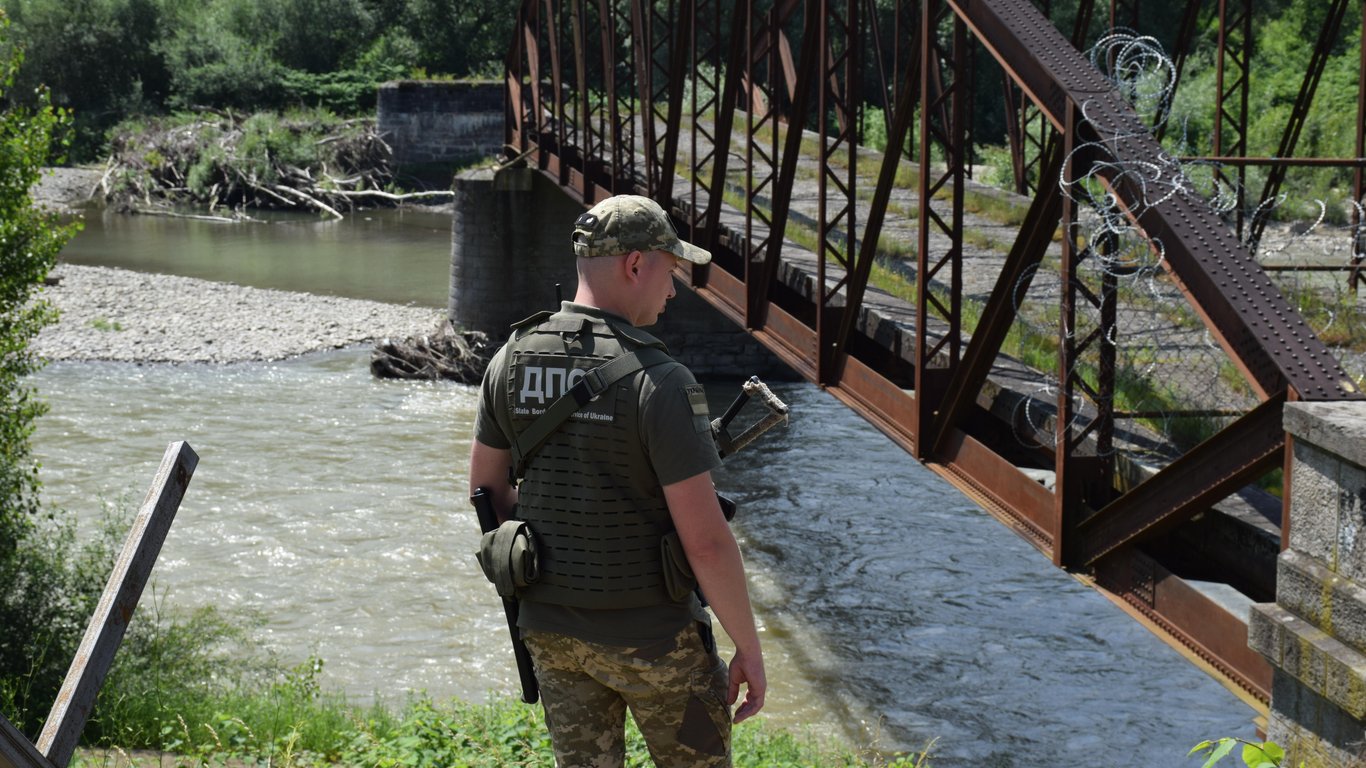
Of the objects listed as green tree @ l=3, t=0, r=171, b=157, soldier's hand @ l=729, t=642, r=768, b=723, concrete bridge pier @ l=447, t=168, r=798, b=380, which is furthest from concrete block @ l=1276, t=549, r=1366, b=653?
green tree @ l=3, t=0, r=171, b=157

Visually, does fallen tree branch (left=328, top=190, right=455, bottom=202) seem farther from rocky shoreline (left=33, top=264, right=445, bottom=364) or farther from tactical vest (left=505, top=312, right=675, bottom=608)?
tactical vest (left=505, top=312, right=675, bottom=608)

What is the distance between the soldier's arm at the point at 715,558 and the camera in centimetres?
311

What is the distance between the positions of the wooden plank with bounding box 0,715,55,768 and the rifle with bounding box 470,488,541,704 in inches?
43.7

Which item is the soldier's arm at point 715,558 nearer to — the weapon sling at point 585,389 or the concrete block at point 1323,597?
the weapon sling at point 585,389

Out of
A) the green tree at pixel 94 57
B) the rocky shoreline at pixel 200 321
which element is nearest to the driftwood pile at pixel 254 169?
the green tree at pixel 94 57

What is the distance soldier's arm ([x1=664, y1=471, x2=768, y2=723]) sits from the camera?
3109mm

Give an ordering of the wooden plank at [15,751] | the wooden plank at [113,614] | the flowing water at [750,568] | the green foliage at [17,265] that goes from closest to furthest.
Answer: the wooden plank at [15,751] → the wooden plank at [113,614] → the green foliage at [17,265] → the flowing water at [750,568]

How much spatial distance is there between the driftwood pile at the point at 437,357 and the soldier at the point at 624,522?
617 inches

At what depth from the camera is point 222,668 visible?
8.55 metres

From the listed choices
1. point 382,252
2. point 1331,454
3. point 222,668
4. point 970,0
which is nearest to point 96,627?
point 1331,454

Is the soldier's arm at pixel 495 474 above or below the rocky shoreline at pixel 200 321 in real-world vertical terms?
above

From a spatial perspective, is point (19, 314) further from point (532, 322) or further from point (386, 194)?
point (386, 194)

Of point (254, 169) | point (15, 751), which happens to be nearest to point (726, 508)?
point (15, 751)

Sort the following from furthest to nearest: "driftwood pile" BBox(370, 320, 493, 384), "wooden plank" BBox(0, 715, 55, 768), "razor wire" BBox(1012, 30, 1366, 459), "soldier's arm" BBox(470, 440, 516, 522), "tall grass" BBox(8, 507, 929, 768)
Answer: "driftwood pile" BBox(370, 320, 493, 384) → "tall grass" BBox(8, 507, 929, 768) → "razor wire" BBox(1012, 30, 1366, 459) → "soldier's arm" BBox(470, 440, 516, 522) → "wooden plank" BBox(0, 715, 55, 768)
